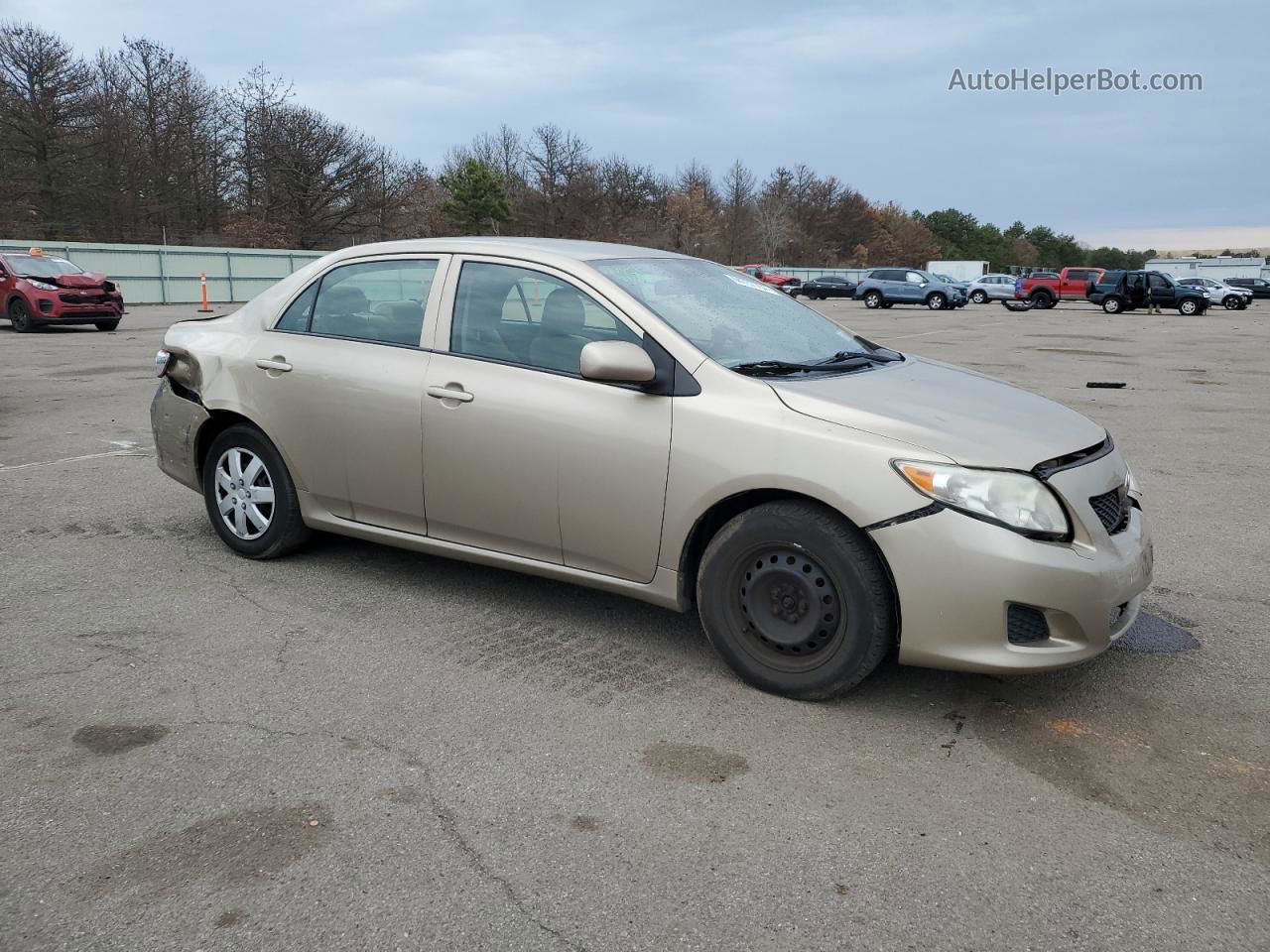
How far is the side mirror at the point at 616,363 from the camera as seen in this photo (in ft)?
12.4

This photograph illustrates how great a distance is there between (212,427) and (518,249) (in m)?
1.99

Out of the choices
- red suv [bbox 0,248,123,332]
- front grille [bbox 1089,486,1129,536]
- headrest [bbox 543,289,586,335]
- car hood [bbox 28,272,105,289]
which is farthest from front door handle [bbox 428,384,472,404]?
car hood [bbox 28,272,105,289]

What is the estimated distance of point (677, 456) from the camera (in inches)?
149

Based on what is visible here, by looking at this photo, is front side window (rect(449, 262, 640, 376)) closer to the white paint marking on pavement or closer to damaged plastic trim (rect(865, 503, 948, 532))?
damaged plastic trim (rect(865, 503, 948, 532))

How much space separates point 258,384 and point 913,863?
3.72 m

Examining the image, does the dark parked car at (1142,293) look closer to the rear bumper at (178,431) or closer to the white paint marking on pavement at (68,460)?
the white paint marking on pavement at (68,460)

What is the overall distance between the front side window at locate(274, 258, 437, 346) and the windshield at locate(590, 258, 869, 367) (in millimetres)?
918

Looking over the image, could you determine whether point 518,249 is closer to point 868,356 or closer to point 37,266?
point 868,356

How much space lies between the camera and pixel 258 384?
5.02 m

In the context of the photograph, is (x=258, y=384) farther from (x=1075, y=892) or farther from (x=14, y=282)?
(x=14, y=282)

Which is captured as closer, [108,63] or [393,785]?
[393,785]

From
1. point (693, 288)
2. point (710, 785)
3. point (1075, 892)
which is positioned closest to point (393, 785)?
point (710, 785)

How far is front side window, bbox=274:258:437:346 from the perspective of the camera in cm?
468

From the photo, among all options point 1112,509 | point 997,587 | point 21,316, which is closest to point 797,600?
point 997,587
